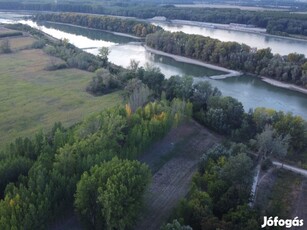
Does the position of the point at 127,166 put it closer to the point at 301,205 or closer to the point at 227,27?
the point at 301,205

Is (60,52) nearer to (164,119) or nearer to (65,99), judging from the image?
(65,99)

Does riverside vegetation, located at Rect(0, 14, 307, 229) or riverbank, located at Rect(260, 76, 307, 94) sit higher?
riverside vegetation, located at Rect(0, 14, 307, 229)

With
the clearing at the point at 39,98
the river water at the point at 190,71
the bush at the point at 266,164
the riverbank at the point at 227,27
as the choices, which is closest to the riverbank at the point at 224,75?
the river water at the point at 190,71

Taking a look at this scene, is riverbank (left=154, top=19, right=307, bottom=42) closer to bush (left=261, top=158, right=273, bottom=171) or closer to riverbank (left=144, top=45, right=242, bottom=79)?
riverbank (left=144, top=45, right=242, bottom=79)

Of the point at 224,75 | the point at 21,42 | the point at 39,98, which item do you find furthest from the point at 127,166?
the point at 21,42

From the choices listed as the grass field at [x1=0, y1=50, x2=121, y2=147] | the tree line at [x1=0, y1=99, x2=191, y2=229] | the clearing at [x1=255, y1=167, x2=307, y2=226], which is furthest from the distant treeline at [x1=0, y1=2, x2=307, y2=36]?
the tree line at [x1=0, y1=99, x2=191, y2=229]

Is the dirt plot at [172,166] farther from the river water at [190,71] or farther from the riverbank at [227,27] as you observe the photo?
the riverbank at [227,27]
